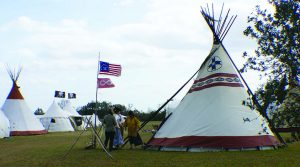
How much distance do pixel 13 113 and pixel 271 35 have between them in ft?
104

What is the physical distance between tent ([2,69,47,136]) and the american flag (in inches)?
735

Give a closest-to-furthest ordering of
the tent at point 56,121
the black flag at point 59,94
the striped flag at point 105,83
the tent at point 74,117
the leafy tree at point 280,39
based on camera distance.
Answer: the leafy tree at point 280,39, the striped flag at point 105,83, the tent at point 56,121, the black flag at point 59,94, the tent at point 74,117

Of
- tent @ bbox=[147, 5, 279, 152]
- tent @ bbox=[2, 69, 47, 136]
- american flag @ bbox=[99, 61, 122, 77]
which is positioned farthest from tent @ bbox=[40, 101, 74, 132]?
tent @ bbox=[147, 5, 279, 152]

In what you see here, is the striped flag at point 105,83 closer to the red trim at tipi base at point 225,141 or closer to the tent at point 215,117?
the tent at point 215,117

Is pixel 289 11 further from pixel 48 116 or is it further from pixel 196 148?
pixel 48 116

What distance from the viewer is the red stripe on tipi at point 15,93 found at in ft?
122

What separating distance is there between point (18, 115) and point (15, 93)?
8.60ft

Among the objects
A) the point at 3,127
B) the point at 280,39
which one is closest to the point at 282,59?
the point at 280,39

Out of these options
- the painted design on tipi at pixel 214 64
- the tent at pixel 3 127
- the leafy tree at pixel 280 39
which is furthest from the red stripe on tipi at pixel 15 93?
the leafy tree at pixel 280 39

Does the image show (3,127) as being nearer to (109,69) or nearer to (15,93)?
(15,93)

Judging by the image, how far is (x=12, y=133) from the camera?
1371 inches

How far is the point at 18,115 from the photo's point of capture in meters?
35.9

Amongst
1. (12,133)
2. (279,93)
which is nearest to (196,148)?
(279,93)

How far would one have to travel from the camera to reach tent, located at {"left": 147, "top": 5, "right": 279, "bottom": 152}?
1487 cm
